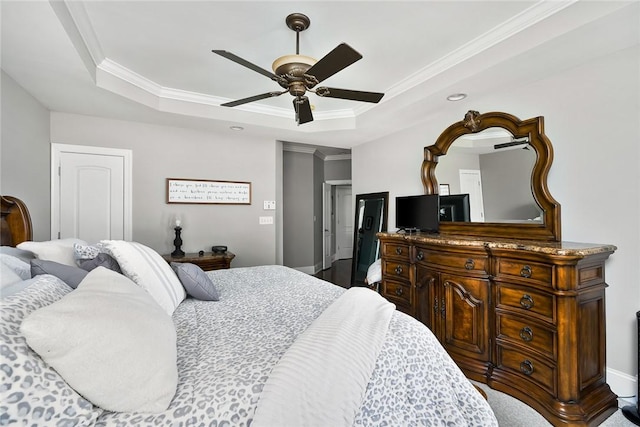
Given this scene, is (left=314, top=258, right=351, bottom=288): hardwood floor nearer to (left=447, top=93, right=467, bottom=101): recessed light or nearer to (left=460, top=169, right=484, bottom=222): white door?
(left=460, top=169, right=484, bottom=222): white door

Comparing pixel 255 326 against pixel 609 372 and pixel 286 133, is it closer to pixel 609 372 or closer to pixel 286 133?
pixel 609 372

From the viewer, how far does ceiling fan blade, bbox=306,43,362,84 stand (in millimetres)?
1554

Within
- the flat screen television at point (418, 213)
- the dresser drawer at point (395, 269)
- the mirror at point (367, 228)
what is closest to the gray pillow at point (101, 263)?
the dresser drawer at point (395, 269)

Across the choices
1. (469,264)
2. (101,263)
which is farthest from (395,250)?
(101,263)

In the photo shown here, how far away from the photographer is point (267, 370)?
0.98 meters

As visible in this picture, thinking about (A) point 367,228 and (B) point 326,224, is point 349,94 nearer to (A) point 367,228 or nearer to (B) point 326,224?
(A) point 367,228

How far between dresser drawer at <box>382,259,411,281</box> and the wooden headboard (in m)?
2.91

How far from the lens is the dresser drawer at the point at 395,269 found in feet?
9.49

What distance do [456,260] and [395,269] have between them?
2.57 ft

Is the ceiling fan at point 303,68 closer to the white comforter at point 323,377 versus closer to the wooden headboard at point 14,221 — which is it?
the white comforter at point 323,377

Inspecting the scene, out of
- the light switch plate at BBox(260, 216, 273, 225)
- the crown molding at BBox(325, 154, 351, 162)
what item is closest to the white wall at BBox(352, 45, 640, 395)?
the light switch plate at BBox(260, 216, 273, 225)

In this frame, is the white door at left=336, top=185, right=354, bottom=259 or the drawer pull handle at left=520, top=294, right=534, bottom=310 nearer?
the drawer pull handle at left=520, top=294, right=534, bottom=310

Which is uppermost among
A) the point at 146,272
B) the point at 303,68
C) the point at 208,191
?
the point at 303,68

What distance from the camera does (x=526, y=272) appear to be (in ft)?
6.40
